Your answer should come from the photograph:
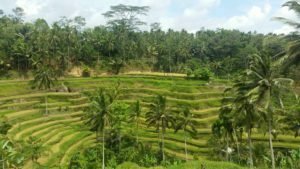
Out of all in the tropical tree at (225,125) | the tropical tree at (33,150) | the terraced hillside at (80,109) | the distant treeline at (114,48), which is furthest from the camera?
the distant treeline at (114,48)

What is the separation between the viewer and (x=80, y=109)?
3004 inches

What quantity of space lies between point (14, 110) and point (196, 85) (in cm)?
3931

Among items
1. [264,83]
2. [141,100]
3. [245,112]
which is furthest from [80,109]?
[264,83]

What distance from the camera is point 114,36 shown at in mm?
114625

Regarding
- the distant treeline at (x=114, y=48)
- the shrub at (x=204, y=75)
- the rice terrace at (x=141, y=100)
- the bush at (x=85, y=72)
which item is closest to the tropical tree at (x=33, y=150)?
the rice terrace at (x=141, y=100)

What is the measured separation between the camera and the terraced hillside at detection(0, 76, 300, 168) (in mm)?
60375

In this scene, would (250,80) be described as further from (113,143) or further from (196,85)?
(196,85)

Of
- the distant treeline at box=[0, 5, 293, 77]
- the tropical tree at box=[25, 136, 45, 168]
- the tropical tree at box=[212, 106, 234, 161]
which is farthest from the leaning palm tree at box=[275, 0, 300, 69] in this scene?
the distant treeline at box=[0, 5, 293, 77]

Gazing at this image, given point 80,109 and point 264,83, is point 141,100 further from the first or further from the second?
point 264,83

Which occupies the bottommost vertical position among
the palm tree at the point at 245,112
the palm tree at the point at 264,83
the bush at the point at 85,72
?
the palm tree at the point at 245,112

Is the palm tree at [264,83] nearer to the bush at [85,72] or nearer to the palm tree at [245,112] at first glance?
the palm tree at [245,112]

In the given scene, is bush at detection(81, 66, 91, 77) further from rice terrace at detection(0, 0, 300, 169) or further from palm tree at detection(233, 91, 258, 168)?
palm tree at detection(233, 91, 258, 168)

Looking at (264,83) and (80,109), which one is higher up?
(264,83)

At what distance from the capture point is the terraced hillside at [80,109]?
198ft
